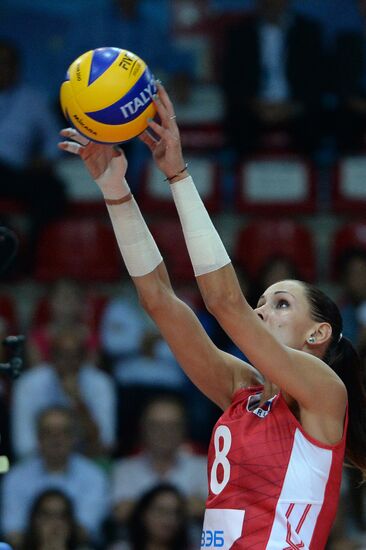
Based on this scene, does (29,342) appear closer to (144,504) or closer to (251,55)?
(144,504)

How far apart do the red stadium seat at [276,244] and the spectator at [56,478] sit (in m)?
2.14

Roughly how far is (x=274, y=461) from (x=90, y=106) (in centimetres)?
126

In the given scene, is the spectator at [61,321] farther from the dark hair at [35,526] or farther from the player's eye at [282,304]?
the player's eye at [282,304]

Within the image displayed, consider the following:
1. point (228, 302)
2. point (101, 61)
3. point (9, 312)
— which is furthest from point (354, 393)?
point (9, 312)

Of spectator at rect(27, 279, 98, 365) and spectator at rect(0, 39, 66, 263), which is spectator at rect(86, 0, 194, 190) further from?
spectator at rect(27, 279, 98, 365)

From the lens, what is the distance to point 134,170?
29.1ft

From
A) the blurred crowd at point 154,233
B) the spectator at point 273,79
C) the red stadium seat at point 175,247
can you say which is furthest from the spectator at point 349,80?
the red stadium seat at point 175,247

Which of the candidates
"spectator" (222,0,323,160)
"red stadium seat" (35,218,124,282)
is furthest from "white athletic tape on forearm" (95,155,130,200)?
"spectator" (222,0,323,160)

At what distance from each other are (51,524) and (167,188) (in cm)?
325

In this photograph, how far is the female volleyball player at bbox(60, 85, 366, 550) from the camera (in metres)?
3.35

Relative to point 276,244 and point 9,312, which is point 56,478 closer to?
point 9,312

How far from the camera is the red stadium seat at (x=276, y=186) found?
8391mm

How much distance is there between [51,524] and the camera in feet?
20.2

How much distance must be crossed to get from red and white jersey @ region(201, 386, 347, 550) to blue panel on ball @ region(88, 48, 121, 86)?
1229mm
